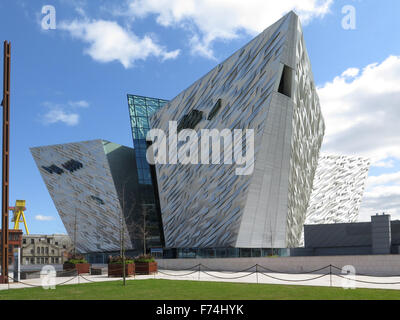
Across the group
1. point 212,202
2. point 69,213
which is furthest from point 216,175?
point 69,213

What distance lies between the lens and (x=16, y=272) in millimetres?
25141

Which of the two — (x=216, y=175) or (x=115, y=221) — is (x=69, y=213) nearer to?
(x=115, y=221)

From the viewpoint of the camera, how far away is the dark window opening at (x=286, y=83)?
32.3m

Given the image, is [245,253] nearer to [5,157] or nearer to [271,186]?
[271,186]

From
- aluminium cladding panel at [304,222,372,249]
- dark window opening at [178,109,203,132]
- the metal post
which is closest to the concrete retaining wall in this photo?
dark window opening at [178,109,203,132]

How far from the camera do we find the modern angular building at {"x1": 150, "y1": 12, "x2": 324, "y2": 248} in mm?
31656

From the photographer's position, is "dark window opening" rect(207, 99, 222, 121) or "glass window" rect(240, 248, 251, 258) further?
"dark window opening" rect(207, 99, 222, 121)

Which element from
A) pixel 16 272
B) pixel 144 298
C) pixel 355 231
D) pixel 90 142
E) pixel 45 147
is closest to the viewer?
pixel 144 298

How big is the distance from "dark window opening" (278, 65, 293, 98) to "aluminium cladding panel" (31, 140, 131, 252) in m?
24.1

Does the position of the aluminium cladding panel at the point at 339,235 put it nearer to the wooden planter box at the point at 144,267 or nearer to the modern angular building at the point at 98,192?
the modern angular building at the point at 98,192

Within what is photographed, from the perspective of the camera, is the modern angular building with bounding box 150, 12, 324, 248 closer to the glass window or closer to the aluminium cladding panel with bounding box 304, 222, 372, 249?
the glass window

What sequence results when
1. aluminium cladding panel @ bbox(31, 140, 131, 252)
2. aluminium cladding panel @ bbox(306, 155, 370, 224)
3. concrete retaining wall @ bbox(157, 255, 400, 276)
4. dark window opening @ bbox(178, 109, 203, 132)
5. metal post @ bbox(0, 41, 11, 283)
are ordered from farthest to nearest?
aluminium cladding panel @ bbox(306, 155, 370, 224) < aluminium cladding panel @ bbox(31, 140, 131, 252) < dark window opening @ bbox(178, 109, 203, 132) < metal post @ bbox(0, 41, 11, 283) < concrete retaining wall @ bbox(157, 255, 400, 276)

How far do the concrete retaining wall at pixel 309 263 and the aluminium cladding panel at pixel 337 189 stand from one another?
33452 mm

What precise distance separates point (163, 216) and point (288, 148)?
15.6 meters
